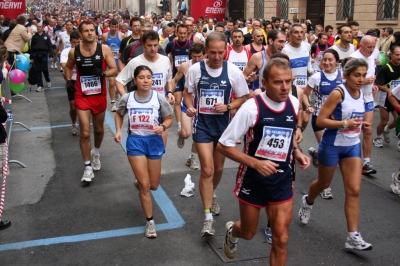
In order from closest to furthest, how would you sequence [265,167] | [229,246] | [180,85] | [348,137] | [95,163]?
1. [265,167]
2. [229,246]
3. [348,137]
4. [180,85]
5. [95,163]

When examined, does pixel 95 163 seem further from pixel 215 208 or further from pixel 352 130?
pixel 352 130

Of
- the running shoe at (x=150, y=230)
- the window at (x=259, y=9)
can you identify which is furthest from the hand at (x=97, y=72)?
the window at (x=259, y=9)

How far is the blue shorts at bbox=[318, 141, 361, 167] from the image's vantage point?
5.29 m

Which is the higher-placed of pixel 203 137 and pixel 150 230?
pixel 203 137

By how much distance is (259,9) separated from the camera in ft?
103

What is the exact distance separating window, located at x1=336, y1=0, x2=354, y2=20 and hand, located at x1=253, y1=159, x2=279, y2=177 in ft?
68.5

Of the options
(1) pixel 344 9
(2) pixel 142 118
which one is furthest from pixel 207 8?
(2) pixel 142 118

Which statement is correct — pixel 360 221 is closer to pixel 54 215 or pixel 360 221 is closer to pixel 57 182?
pixel 54 215

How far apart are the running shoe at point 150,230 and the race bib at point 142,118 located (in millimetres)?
1035

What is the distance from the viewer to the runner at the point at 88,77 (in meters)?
7.37

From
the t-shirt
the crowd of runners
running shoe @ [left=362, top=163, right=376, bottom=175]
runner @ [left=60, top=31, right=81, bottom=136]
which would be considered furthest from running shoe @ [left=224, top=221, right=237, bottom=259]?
runner @ [left=60, top=31, right=81, bottom=136]

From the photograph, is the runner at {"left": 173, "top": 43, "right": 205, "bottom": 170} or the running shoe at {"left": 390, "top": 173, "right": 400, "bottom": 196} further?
the runner at {"left": 173, "top": 43, "right": 205, "bottom": 170}

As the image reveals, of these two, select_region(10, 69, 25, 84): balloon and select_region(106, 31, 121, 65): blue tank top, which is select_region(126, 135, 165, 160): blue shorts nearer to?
select_region(10, 69, 25, 84): balloon

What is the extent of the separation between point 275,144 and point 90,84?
160 inches
